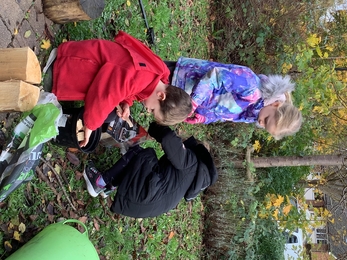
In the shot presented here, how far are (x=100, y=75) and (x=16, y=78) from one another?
0.65 meters

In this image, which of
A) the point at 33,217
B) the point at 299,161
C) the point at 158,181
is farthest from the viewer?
the point at 299,161

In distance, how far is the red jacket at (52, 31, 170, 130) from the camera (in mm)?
2465

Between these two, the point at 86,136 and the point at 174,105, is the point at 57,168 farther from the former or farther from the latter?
the point at 174,105

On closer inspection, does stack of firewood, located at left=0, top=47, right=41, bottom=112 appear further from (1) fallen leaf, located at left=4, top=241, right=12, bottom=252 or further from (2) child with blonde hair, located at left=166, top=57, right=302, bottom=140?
(2) child with blonde hair, located at left=166, top=57, right=302, bottom=140

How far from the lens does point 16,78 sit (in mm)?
1956

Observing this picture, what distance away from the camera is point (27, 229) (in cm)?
270

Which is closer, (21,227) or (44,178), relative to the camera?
(21,227)

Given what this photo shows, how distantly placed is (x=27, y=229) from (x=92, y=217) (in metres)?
0.94

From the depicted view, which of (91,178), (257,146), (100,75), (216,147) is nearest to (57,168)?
(91,178)

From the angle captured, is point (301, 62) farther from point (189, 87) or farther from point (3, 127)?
point (3, 127)

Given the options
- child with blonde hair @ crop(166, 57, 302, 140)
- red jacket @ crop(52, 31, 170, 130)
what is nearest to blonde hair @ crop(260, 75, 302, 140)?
child with blonde hair @ crop(166, 57, 302, 140)

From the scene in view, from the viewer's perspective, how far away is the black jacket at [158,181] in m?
3.32

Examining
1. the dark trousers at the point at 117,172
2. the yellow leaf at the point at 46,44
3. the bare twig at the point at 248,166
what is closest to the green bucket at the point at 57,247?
the dark trousers at the point at 117,172

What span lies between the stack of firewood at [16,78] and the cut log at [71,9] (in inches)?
36.1
